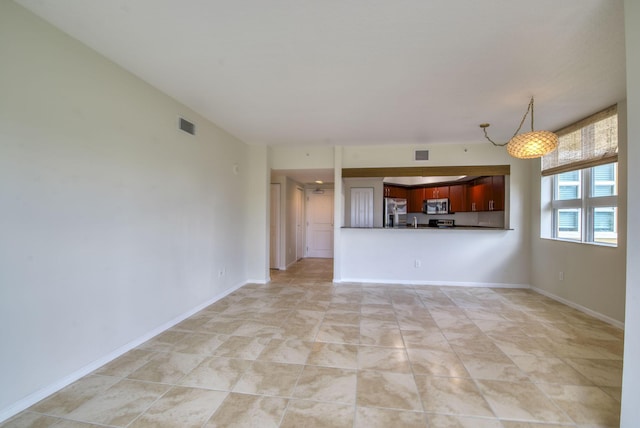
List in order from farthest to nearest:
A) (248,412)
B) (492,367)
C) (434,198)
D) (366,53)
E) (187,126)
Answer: (434,198), (187,126), (492,367), (366,53), (248,412)

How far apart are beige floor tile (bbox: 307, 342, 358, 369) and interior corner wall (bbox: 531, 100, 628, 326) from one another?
297cm

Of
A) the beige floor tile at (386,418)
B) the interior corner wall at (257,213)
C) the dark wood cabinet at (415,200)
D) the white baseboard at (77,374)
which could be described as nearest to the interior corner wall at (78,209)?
the white baseboard at (77,374)

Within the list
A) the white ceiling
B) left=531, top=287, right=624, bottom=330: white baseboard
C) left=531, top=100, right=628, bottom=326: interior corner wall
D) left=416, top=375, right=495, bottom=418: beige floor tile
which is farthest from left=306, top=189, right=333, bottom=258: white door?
left=416, top=375, right=495, bottom=418: beige floor tile

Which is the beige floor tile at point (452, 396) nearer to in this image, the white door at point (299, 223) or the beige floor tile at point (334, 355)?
the beige floor tile at point (334, 355)

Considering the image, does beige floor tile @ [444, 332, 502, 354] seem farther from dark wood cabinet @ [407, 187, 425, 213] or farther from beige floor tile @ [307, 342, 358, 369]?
dark wood cabinet @ [407, 187, 425, 213]

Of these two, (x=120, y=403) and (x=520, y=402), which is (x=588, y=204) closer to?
(x=520, y=402)

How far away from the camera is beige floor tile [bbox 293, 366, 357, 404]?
177 cm

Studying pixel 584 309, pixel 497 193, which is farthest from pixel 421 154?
pixel 584 309

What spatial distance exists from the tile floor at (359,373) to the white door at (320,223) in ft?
14.7

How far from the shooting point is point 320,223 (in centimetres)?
790

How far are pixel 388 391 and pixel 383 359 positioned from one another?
1.36 ft

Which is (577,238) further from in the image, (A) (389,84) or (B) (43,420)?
(B) (43,420)

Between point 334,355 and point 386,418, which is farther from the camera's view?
point 334,355

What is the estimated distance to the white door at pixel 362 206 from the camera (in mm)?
5527
